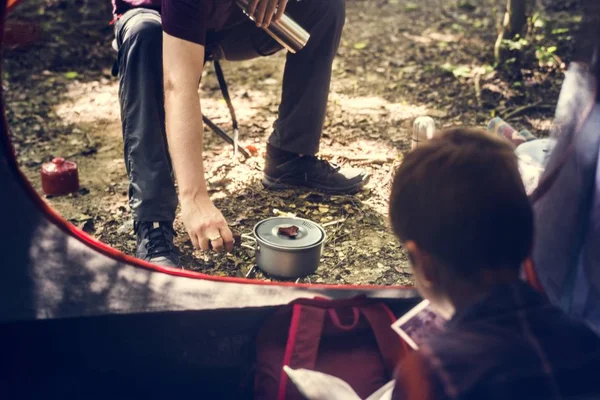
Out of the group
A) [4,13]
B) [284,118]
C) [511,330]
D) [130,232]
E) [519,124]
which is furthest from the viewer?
[519,124]

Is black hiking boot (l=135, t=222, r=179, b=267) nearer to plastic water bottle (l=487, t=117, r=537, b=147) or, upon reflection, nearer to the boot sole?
the boot sole

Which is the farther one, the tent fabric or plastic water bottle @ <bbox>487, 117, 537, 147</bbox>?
plastic water bottle @ <bbox>487, 117, 537, 147</bbox>

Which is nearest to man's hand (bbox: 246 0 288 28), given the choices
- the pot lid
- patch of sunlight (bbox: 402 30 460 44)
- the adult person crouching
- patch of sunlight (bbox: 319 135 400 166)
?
the adult person crouching

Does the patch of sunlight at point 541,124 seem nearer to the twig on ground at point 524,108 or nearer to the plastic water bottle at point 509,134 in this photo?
the twig on ground at point 524,108

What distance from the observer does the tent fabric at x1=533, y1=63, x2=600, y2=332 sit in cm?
121

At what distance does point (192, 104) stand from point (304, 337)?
1.79 ft

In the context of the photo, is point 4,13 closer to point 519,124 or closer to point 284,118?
point 284,118

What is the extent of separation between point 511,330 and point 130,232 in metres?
1.41

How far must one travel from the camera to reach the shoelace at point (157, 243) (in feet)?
5.75

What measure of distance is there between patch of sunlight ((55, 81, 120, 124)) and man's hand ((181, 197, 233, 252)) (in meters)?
1.69

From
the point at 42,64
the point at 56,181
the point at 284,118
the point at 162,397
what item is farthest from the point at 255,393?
the point at 42,64

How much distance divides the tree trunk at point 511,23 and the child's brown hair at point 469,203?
2.21 m

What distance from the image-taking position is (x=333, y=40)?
2080mm

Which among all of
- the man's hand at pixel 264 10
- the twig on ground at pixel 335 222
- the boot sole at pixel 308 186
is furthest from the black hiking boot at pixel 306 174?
the man's hand at pixel 264 10
